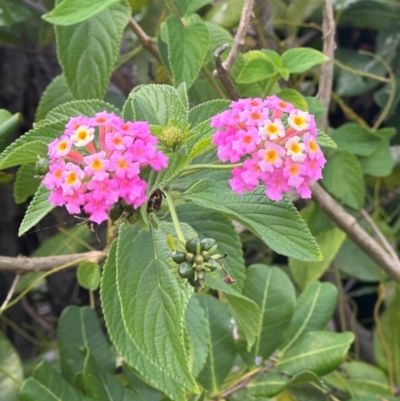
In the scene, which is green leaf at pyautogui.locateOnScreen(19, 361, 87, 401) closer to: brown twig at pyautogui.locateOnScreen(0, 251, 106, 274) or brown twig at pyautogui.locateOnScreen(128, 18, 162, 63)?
brown twig at pyautogui.locateOnScreen(0, 251, 106, 274)

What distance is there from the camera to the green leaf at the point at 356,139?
2.52 ft

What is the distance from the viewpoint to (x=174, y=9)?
60 centimetres

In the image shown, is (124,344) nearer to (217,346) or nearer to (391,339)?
(217,346)

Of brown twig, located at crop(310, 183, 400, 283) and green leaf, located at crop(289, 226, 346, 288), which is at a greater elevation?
brown twig, located at crop(310, 183, 400, 283)

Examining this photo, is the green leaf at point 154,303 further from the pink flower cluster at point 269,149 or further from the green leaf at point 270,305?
the green leaf at point 270,305

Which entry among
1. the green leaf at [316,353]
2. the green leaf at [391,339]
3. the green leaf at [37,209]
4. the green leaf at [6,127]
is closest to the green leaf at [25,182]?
the green leaf at [6,127]

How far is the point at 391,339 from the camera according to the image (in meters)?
0.81

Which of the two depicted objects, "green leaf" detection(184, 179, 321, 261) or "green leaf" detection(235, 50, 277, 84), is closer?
"green leaf" detection(184, 179, 321, 261)

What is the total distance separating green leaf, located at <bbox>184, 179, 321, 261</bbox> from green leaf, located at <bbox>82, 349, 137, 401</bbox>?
0.93 feet

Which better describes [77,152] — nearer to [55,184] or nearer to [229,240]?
[55,184]

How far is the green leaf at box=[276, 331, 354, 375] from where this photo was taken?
23.8 inches

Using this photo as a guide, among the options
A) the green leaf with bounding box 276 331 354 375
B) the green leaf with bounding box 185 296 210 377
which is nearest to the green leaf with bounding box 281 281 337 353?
the green leaf with bounding box 276 331 354 375

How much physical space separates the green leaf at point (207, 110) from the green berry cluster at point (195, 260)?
0.15 m

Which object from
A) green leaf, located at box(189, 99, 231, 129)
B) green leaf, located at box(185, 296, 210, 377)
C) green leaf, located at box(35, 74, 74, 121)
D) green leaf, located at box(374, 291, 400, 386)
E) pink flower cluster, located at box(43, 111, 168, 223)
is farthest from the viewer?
green leaf, located at box(374, 291, 400, 386)
